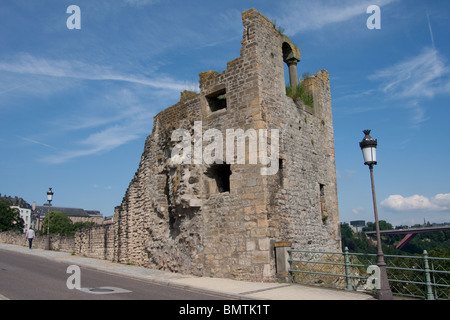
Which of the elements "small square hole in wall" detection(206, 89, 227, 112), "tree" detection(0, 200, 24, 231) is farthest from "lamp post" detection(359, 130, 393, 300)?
"tree" detection(0, 200, 24, 231)

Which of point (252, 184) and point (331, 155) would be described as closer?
point (252, 184)

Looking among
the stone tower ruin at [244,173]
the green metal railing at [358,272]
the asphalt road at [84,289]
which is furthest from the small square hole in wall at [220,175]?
the asphalt road at [84,289]

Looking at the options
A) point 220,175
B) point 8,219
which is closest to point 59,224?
point 8,219

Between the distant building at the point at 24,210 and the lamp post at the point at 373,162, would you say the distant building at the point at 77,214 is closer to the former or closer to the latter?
the distant building at the point at 24,210

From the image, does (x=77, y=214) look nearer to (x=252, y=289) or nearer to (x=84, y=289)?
(x=84, y=289)

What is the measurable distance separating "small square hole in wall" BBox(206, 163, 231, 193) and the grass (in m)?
3.44

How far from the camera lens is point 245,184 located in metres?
11.2

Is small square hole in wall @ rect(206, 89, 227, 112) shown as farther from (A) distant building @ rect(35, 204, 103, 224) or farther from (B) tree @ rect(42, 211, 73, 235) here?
(A) distant building @ rect(35, 204, 103, 224)

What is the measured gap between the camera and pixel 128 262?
15523mm
